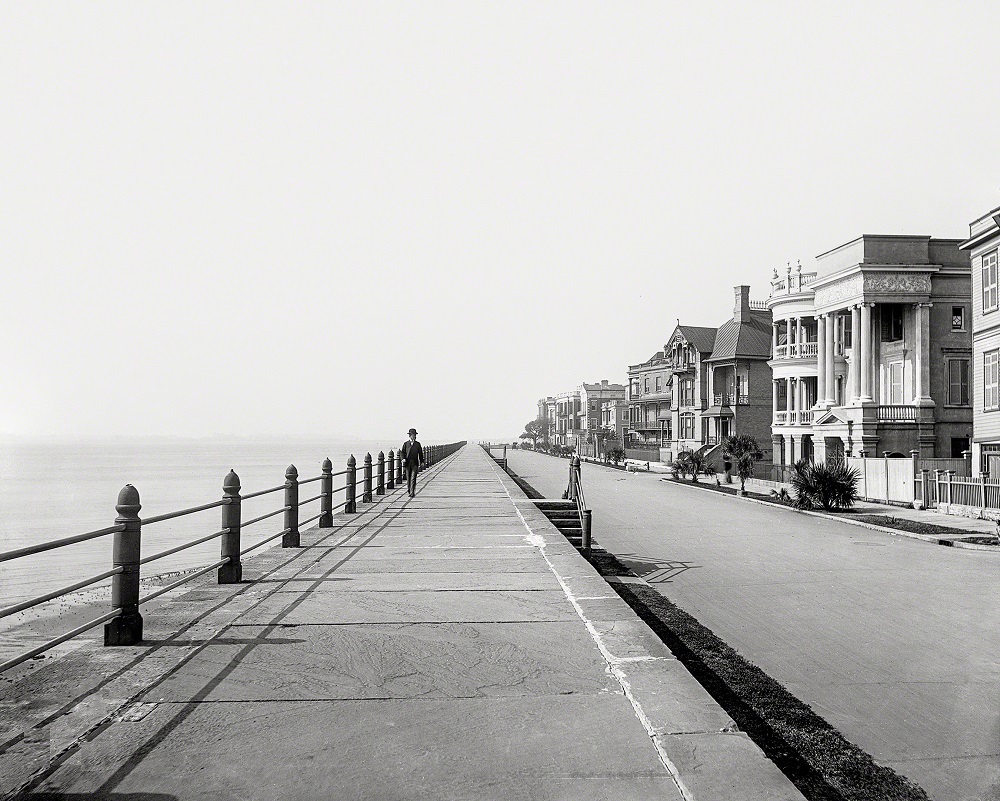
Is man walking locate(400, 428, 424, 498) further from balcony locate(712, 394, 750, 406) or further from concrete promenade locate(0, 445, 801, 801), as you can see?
balcony locate(712, 394, 750, 406)

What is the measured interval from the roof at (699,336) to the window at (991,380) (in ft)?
137

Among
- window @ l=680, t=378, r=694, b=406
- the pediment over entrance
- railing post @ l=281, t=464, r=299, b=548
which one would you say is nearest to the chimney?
window @ l=680, t=378, r=694, b=406

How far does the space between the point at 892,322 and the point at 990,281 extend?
10.3 m

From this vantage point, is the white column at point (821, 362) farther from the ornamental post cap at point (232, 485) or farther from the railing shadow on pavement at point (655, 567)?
the ornamental post cap at point (232, 485)

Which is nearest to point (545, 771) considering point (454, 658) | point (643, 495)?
point (454, 658)

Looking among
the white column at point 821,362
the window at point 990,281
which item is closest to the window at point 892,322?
the white column at point 821,362

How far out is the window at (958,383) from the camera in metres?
38.1

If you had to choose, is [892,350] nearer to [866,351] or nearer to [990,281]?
[866,351]

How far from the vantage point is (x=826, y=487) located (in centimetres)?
2678

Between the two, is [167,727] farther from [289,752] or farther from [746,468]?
[746,468]

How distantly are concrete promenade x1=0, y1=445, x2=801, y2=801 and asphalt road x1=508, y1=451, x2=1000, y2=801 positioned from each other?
164 cm

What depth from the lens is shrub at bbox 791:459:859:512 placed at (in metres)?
26.8

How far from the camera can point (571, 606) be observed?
8531 millimetres

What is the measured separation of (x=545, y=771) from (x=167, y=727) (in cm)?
234
